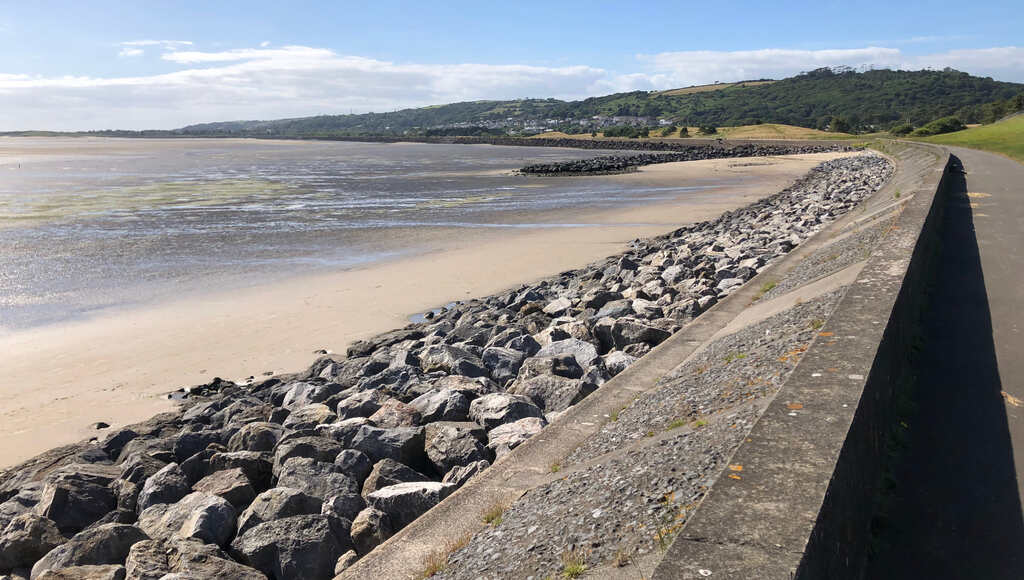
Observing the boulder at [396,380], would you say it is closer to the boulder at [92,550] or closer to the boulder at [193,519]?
the boulder at [193,519]

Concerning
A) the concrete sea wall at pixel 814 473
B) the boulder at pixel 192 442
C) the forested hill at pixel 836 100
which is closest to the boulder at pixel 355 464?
the boulder at pixel 192 442

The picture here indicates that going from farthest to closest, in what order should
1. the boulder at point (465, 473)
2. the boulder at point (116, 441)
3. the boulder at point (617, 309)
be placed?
the boulder at point (617, 309), the boulder at point (116, 441), the boulder at point (465, 473)

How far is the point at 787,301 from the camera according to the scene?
757cm

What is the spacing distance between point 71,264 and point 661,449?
1870 cm

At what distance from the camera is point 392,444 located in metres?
5.78

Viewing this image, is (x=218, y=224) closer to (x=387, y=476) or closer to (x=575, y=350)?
(x=575, y=350)

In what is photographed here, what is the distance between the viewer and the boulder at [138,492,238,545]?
458cm

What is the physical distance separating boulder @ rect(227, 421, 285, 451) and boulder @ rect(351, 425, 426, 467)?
3.16ft

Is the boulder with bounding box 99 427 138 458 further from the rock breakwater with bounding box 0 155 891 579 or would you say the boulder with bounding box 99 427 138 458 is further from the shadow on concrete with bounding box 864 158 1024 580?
the shadow on concrete with bounding box 864 158 1024 580

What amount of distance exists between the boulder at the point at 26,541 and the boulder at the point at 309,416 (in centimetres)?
213

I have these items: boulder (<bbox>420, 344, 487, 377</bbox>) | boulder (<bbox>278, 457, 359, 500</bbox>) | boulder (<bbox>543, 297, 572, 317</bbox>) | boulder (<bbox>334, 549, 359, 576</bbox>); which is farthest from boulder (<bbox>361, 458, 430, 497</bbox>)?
boulder (<bbox>543, 297, 572, 317</bbox>)

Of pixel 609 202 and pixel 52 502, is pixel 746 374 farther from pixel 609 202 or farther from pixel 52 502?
pixel 609 202

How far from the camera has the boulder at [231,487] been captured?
523 centimetres

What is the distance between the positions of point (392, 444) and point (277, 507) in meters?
1.20
